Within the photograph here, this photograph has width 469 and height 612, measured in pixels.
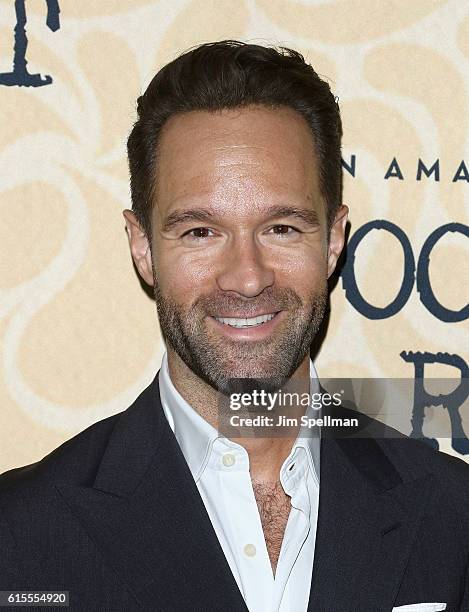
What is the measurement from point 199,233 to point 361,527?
0.76 meters

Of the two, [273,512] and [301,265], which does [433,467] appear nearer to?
[273,512]

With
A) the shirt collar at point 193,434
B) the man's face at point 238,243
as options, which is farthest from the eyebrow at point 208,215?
the shirt collar at point 193,434

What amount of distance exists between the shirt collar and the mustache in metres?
0.23

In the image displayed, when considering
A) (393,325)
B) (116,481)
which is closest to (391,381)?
(393,325)

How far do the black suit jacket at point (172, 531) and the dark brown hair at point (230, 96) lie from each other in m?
0.56

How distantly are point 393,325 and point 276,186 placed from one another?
745 millimetres

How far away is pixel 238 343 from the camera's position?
1.93 m

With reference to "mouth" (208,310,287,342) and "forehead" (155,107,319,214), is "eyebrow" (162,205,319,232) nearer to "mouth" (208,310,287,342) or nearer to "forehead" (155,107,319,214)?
"forehead" (155,107,319,214)

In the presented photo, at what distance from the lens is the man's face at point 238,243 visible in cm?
187

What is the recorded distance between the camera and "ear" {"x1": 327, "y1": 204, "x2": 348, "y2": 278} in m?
2.10

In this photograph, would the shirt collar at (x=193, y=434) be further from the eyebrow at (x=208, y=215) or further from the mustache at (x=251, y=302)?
the eyebrow at (x=208, y=215)

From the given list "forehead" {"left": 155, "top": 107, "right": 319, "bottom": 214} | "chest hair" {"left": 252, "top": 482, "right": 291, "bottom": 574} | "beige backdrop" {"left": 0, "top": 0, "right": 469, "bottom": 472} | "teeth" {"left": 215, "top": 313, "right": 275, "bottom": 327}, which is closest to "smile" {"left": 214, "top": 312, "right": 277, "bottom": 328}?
"teeth" {"left": 215, "top": 313, "right": 275, "bottom": 327}

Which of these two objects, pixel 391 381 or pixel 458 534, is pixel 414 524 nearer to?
pixel 458 534

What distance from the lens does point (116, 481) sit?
6.07ft
